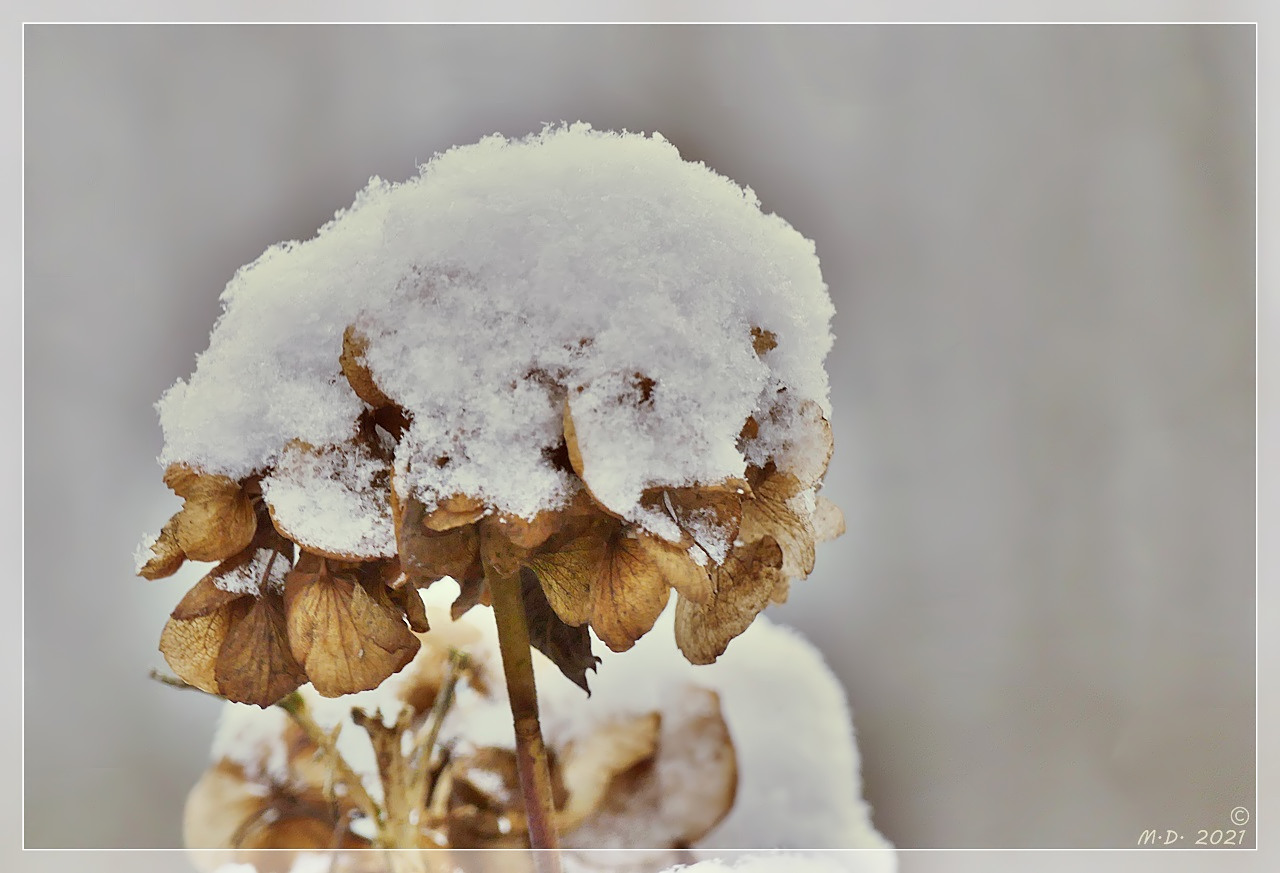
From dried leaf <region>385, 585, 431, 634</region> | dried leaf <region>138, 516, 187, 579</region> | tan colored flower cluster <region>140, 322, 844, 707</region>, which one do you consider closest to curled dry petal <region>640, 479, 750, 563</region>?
tan colored flower cluster <region>140, 322, 844, 707</region>

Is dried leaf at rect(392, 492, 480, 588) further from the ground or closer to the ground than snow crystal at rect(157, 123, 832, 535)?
closer to the ground

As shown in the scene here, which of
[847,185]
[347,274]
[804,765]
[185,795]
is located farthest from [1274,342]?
[185,795]

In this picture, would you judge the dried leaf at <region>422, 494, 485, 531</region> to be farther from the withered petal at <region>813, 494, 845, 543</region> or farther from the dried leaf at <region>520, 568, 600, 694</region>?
the withered petal at <region>813, 494, 845, 543</region>

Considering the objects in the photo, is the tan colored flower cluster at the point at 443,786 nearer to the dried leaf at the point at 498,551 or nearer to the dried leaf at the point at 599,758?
the dried leaf at the point at 599,758

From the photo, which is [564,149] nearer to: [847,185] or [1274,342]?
[847,185]

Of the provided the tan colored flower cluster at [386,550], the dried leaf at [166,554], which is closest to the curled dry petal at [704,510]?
the tan colored flower cluster at [386,550]

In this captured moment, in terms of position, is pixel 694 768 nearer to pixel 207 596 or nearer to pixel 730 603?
pixel 730 603

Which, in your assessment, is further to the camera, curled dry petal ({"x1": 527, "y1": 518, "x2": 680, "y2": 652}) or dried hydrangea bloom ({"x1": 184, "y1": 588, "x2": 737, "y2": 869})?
dried hydrangea bloom ({"x1": 184, "y1": 588, "x2": 737, "y2": 869})

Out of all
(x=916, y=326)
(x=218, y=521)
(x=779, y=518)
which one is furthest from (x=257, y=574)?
(x=916, y=326)
